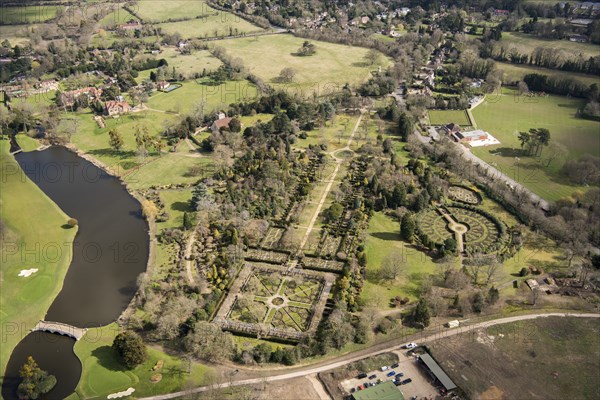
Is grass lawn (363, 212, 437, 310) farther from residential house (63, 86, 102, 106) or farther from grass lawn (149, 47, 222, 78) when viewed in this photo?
grass lawn (149, 47, 222, 78)

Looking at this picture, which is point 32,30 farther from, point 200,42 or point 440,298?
point 440,298

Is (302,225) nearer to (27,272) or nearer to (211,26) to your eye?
(27,272)

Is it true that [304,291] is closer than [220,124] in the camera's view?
Yes

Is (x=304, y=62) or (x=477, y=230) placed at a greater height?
(x=304, y=62)

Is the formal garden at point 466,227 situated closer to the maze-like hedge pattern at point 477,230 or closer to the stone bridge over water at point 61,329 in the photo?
the maze-like hedge pattern at point 477,230

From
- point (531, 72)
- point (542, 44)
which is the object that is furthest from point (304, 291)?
point (542, 44)

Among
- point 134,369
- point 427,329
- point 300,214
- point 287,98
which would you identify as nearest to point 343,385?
point 427,329
